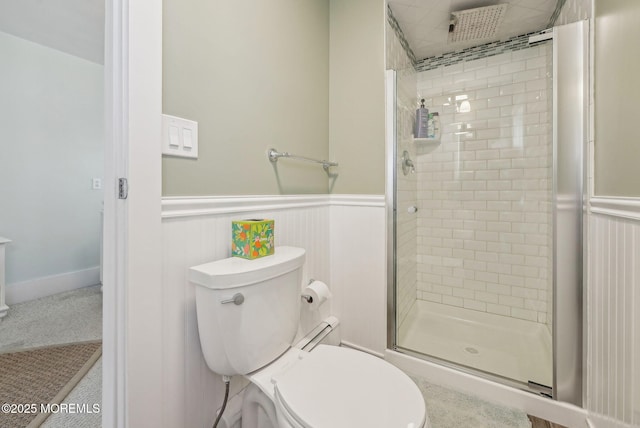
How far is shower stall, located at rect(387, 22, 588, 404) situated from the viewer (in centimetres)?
118

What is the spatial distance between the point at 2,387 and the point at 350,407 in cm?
169

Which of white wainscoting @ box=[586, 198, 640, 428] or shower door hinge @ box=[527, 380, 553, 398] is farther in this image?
shower door hinge @ box=[527, 380, 553, 398]

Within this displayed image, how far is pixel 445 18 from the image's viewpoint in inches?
68.2

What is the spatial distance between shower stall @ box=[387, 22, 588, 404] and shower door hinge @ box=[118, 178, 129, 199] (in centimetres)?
120

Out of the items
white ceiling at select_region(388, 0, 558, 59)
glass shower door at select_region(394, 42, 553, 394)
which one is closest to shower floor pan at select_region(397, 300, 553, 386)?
glass shower door at select_region(394, 42, 553, 394)

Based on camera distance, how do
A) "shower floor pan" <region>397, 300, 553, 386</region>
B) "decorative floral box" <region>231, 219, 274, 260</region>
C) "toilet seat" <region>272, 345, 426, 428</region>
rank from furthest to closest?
"shower floor pan" <region>397, 300, 553, 386</region> < "decorative floral box" <region>231, 219, 274, 260</region> < "toilet seat" <region>272, 345, 426, 428</region>

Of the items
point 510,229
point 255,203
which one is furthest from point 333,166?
point 510,229

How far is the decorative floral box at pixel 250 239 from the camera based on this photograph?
0.99m

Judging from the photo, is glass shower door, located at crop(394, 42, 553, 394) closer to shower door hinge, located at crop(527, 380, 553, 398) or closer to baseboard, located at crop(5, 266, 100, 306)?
shower door hinge, located at crop(527, 380, 553, 398)

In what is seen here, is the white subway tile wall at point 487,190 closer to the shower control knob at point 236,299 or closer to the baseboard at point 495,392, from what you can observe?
the baseboard at point 495,392

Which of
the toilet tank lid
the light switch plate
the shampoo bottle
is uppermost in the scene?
the shampoo bottle

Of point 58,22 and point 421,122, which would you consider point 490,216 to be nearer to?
point 421,122

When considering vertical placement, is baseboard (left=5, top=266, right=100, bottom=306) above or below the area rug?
above

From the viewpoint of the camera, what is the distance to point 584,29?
3.61 feet
